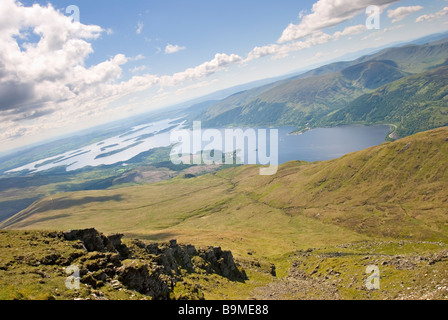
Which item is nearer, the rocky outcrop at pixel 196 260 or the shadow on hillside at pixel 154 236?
the rocky outcrop at pixel 196 260

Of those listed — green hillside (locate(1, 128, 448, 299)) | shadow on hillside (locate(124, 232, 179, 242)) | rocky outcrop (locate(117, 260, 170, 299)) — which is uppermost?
rocky outcrop (locate(117, 260, 170, 299))

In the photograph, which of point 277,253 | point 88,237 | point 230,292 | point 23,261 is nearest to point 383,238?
point 277,253

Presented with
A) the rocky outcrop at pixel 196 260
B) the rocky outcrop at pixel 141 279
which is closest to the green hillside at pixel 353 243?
the rocky outcrop at pixel 196 260

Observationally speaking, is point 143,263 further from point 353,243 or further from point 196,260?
point 353,243

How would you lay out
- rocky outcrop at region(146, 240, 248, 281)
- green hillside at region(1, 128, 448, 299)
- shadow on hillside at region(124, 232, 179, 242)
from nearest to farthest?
green hillside at region(1, 128, 448, 299), rocky outcrop at region(146, 240, 248, 281), shadow on hillside at region(124, 232, 179, 242)

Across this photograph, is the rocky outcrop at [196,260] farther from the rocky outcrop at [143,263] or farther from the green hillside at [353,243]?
the green hillside at [353,243]

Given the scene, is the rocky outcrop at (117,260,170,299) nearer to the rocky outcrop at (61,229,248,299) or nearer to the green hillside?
the rocky outcrop at (61,229,248,299)

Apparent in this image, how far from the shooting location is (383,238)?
140000 millimetres

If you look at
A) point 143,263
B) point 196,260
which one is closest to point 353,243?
point 196,260

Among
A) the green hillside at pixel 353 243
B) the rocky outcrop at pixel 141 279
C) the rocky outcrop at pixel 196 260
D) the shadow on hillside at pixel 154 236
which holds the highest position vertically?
the rocky outcrop at pixel 141 279

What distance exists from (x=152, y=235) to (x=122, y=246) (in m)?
136

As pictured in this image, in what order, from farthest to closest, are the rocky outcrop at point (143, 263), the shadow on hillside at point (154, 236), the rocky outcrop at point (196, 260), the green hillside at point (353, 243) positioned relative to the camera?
1. the shadow on hillside at point (154, 236)
2. the rocky outcrop at point (196, 260)
3. the green hillside at point (353, 243)
4. the rocky outcrop at point (143, 263)

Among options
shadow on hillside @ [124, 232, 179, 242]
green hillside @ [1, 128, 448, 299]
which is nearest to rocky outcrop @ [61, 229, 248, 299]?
green hillside @ [1, 128, 448, 299]

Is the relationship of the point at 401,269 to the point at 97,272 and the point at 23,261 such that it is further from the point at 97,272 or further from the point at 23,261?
the point at 23,261
